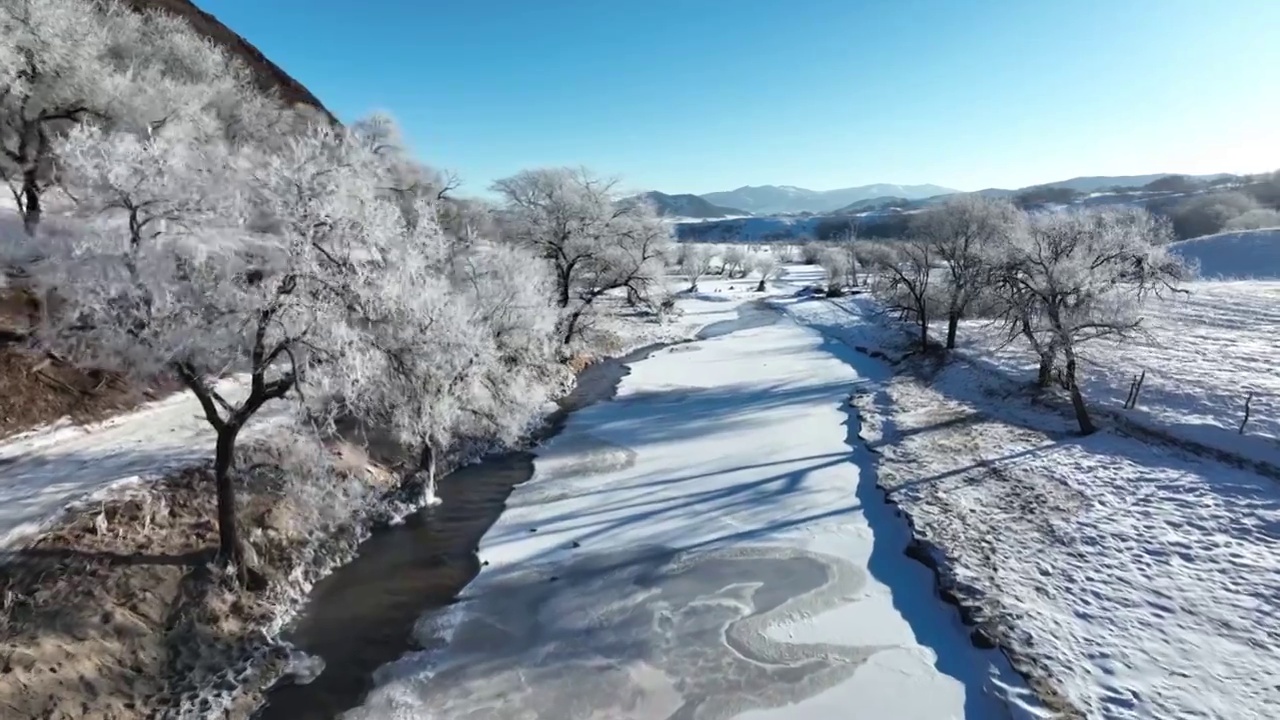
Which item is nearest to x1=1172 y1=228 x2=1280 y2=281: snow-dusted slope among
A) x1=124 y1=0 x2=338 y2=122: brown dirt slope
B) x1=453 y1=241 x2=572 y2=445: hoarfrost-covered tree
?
x1=453 y1=241 x2=572 y2=445: hoarfrost-covered tree

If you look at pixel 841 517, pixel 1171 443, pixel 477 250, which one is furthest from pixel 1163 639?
pixel 477 250

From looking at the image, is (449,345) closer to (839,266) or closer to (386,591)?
(386,591)

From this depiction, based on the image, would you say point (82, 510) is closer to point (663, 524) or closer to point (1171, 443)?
point (663, 524)

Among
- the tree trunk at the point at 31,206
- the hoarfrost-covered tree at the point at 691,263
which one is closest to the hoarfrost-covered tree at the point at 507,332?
the tree trunk at the point at 31,206

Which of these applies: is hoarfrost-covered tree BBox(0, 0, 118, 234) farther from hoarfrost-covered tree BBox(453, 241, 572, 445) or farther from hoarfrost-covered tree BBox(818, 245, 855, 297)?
hoarfrost-covered tree BBox(818, 245, 855, 297)

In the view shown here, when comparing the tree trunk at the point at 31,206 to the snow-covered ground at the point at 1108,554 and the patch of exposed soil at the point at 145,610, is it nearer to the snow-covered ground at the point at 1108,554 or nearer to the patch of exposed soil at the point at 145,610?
the patch of exposed soil at the point at 145,610

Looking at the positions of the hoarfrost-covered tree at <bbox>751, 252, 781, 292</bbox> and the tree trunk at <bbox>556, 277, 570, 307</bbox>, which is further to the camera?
the hoarfrost-covered tree at <bbox>751, 252, 781, 292</bbox>
